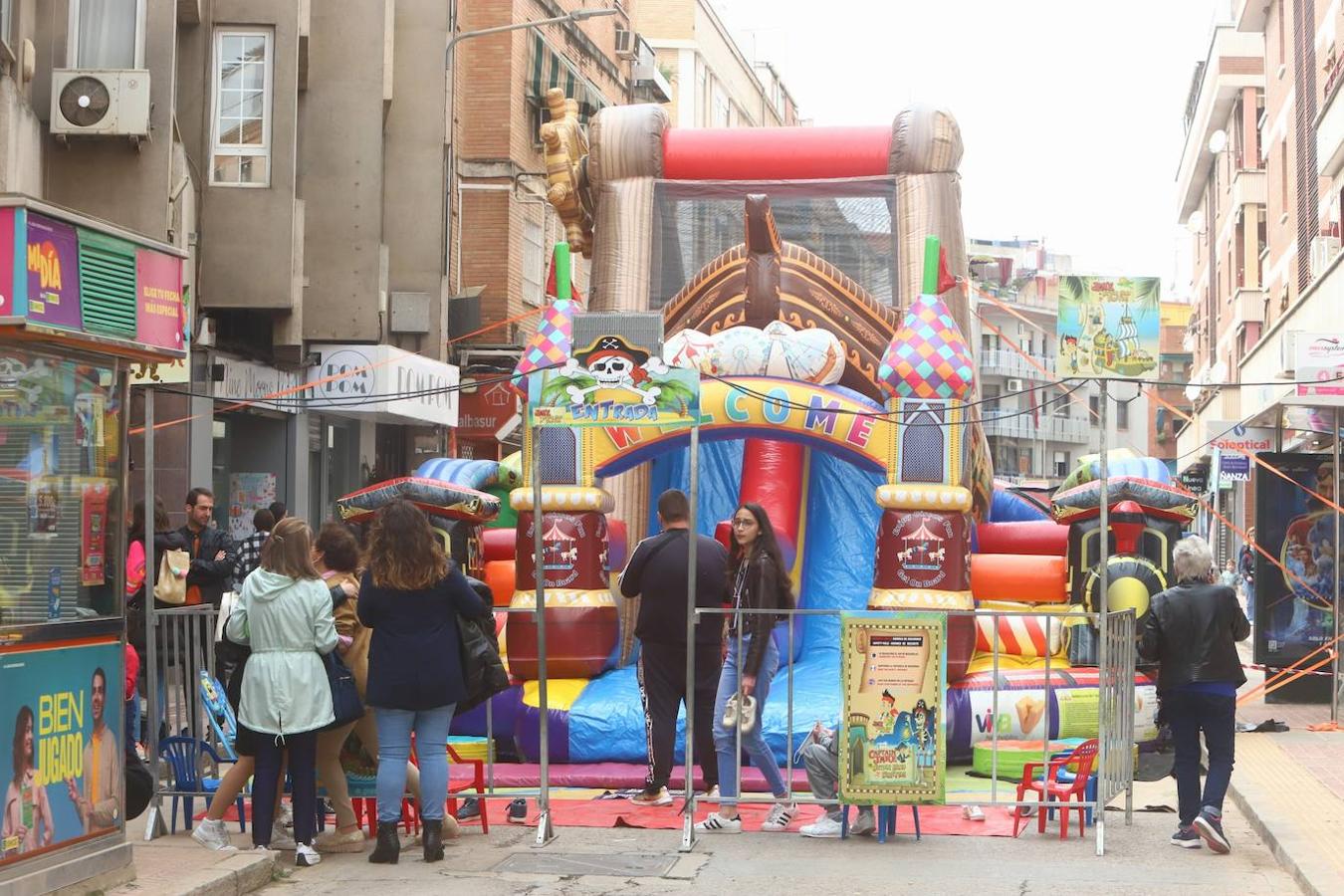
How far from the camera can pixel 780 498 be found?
1598cm

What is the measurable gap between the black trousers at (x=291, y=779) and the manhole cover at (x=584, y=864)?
0.94m

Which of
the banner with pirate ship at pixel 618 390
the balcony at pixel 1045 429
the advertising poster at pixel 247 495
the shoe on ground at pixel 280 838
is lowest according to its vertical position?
the shoe on ground at pixel 280 838

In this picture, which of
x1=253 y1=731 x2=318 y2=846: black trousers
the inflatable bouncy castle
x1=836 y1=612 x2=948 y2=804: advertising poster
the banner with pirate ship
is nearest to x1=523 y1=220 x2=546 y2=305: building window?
the inflatable bouncy castle

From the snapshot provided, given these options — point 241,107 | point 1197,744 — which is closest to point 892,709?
point 1197,744

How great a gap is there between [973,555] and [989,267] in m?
86.1

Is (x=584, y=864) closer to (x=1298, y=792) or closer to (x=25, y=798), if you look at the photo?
(x=25, y=798)

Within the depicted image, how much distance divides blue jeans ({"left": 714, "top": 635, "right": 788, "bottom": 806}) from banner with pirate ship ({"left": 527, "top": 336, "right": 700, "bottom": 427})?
4.25 ft

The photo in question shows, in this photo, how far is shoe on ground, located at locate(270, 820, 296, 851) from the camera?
9453 millimetres

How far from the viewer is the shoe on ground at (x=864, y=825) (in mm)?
10227

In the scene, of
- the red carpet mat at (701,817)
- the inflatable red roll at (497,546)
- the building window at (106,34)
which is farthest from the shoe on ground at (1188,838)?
the building window at (106,34)

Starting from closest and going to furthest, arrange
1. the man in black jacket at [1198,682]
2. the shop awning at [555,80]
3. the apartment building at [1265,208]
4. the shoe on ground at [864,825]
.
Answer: the man in black jacket at [1198,682] → the shoe on ground at [864,825] → the apartment building at [1265,208] → the shop awning at [555,80]

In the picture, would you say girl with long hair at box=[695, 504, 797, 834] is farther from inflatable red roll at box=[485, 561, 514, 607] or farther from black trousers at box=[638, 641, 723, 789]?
inflatable red roll at box=[485, 561, 514, 607]

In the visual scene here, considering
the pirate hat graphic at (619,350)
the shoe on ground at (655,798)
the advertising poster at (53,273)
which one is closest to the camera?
the advertising poster at (53,273)

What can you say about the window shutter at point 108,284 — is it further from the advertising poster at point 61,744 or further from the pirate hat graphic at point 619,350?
the pirate hat graphic at point 619,350
